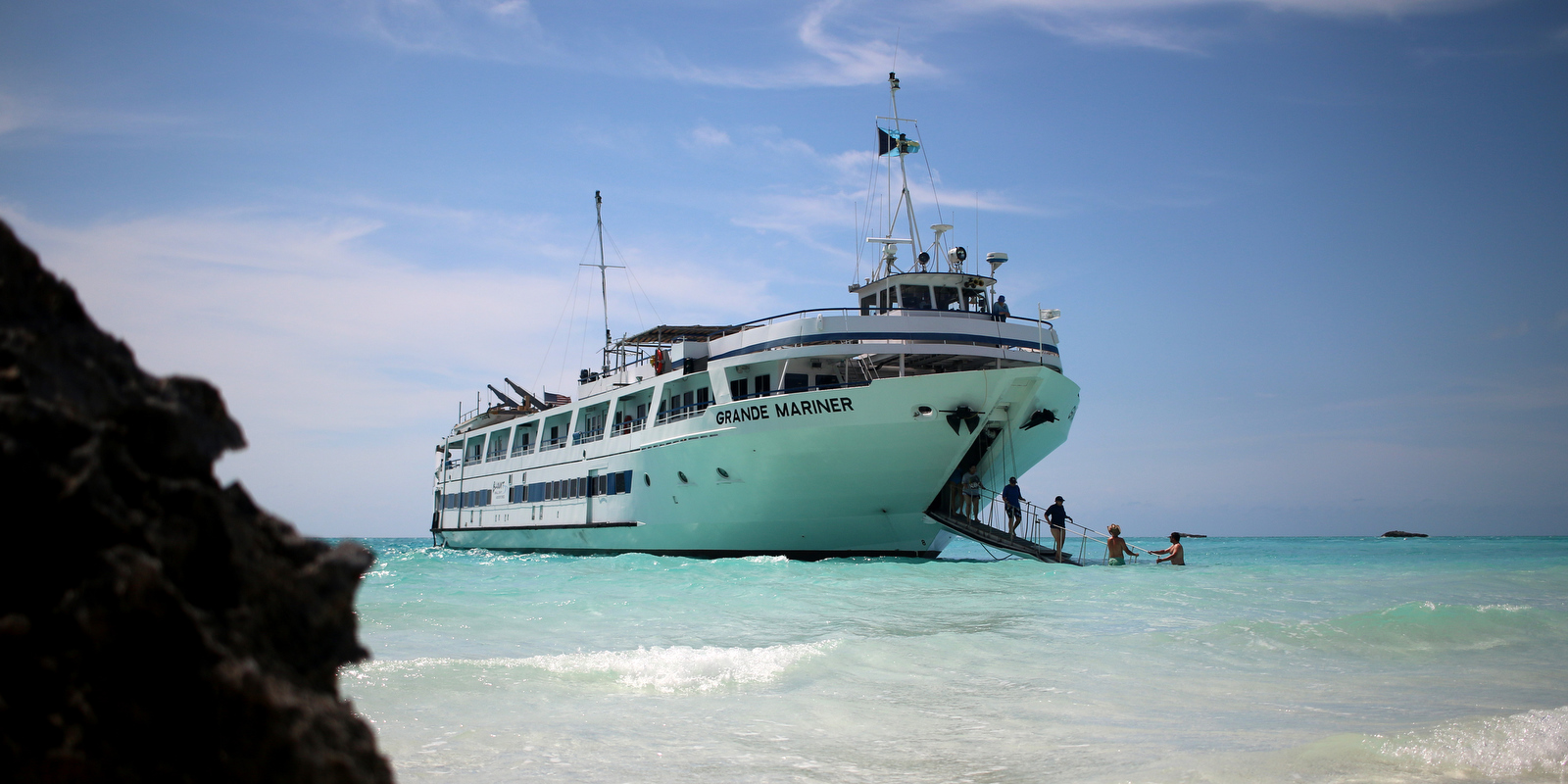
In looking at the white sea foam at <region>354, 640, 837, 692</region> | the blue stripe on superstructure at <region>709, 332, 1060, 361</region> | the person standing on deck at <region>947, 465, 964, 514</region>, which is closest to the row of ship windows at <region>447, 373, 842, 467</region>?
the blue stripe on superstructure at <region>709, 332, 1060, 361</region>

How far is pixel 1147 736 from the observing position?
5438 mm

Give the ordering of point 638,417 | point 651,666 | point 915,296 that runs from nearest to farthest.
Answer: point 651,666
point 915,296
point 638,417

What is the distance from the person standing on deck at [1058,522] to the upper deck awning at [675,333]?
10.8 metres

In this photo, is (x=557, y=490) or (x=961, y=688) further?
(x=557, y=490)

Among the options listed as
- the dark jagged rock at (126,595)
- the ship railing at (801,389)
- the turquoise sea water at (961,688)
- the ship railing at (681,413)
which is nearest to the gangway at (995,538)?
the ship railing at (801,389)

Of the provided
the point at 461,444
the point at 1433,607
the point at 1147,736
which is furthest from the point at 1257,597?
the point at 461,444

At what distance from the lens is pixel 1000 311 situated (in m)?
24.2

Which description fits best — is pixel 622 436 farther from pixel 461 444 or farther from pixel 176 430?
pixel 176 430

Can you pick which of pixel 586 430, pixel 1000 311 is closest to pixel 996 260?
pixel 1000 311

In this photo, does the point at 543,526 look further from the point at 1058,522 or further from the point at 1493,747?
the point at 1493,747

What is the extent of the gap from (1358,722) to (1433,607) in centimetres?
647

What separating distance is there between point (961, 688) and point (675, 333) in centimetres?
2383

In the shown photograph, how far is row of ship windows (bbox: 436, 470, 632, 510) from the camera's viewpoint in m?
28.0

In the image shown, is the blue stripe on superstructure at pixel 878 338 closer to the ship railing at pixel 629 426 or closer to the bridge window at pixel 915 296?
the bridge window at pixel 915 296
